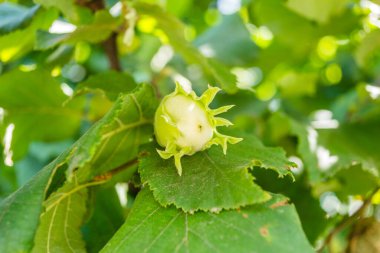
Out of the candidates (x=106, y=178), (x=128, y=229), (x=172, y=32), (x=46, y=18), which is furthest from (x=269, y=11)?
(x=128, y=229)

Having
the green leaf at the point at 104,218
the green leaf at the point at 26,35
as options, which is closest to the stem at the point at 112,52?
the green leaf at the point at 26,35

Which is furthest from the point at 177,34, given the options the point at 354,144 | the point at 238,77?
the point at 354,144

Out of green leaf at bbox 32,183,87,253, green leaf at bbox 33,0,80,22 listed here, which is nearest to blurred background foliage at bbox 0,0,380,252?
green leaf at bbox 33,0,80,22

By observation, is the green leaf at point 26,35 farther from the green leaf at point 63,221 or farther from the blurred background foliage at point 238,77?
the green leaf at point 63,221

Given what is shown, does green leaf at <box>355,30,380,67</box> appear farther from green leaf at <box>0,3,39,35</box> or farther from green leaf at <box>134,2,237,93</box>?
green leaf at <box>0,3,39,35</box>

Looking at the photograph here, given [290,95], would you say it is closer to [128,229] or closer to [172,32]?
[172,32]

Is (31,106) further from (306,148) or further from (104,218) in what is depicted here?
(306,148)
